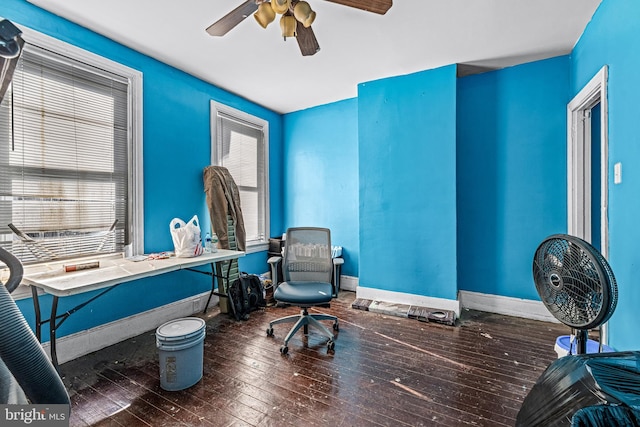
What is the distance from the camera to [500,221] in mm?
3037

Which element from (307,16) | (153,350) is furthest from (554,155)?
(153,350)

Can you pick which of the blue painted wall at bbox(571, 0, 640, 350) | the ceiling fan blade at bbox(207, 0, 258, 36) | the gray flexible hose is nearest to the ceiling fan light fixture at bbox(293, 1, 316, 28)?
the ceiling fan blade at bbox(207, 0, 258, 36)

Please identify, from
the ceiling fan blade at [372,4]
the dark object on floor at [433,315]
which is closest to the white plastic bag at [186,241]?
the ceiling fan blade at [372,4]

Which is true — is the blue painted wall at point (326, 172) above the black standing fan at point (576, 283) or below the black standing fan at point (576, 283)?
above

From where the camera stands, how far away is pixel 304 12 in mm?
1496

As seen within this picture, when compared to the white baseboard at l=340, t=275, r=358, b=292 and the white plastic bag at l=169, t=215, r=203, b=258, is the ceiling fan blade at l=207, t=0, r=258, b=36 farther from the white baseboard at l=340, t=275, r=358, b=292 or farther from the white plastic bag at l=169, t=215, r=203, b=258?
the white baseboard at l=340, t=275, r=358, b=292

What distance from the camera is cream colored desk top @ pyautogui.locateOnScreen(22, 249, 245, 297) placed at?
1.68m

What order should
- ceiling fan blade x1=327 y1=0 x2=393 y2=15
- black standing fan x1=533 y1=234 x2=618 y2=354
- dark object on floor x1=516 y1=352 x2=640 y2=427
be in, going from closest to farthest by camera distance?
dark object on floor x1=516 y1=352 x2=640 y2=427
black standing fan x1=533 y1=234 x2=618 y2=354
ceiling fan blade x1=327 y1=0 x2=393 y2=15

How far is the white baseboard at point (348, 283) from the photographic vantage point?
3904 mm

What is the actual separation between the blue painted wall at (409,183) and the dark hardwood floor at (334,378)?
0.69m

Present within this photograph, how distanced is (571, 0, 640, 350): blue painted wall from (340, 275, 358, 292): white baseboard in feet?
8.17

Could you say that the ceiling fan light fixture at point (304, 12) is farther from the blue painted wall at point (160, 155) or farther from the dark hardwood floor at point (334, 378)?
the dark hardwood floor at point (334, 378)

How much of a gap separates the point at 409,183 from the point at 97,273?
2896 mm

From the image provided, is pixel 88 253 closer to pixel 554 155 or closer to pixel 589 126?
pixel 554 155
